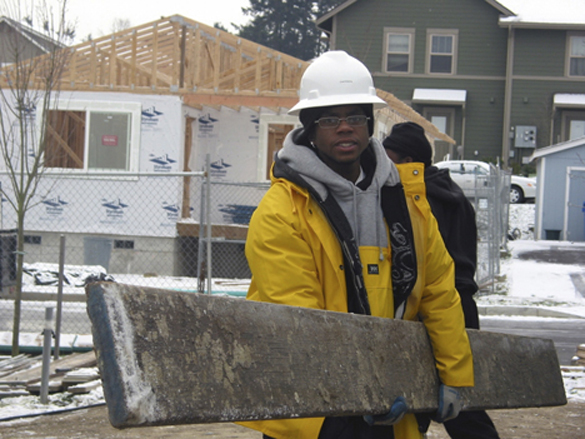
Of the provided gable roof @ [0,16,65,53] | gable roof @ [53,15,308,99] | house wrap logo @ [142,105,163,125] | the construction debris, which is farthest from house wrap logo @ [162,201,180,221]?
the construction debris

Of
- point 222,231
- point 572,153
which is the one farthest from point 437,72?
point 222,231

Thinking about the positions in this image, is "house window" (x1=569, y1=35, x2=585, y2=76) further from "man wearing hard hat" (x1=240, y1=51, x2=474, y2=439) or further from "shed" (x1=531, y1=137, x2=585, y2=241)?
"man wearing hard hat" (x1=240, y1=51, x2=474, y2=439)

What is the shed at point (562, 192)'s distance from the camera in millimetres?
23031

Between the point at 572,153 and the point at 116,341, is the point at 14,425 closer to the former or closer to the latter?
the point at 116,341

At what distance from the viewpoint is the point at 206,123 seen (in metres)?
18.8

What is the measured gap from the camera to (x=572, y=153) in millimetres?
23094

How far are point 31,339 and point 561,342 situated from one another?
21.6 feet

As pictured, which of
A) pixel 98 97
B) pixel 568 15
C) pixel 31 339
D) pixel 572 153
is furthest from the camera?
pixel 568 15

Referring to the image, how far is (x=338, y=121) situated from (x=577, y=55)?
99.6 ft

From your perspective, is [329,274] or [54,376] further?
[54,376]

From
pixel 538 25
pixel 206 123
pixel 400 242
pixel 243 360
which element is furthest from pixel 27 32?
pixel 538 25

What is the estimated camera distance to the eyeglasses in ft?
9.90

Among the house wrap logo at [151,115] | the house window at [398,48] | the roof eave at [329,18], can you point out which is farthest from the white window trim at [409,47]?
the house wrap logo at [151,115]

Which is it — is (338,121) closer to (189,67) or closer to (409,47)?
(189,67)
